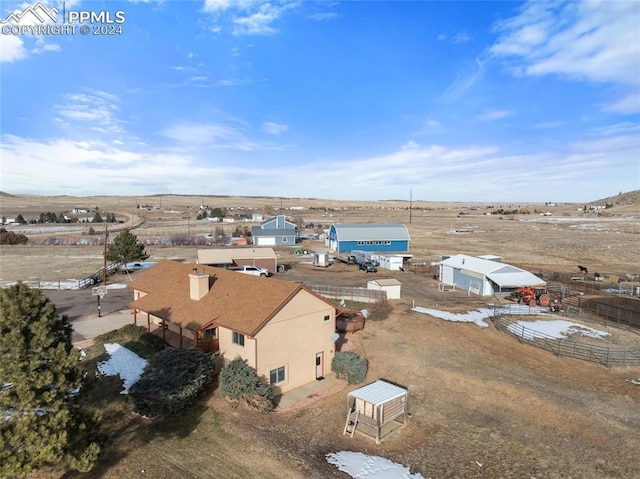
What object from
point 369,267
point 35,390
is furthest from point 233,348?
point 369,267

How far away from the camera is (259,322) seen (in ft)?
66.2

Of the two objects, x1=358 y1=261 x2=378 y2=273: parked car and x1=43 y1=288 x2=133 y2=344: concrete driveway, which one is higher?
x1=358 y1=261 x2=378 y2=273: parked car

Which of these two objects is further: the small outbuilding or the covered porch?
the small outbuilding

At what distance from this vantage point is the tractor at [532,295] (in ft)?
122

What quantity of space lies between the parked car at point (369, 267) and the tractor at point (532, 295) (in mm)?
17597

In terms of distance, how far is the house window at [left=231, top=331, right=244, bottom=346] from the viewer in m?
20.9

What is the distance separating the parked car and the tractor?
17.6 meters

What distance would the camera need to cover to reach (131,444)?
1552cm

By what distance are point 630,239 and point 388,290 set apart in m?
72.0

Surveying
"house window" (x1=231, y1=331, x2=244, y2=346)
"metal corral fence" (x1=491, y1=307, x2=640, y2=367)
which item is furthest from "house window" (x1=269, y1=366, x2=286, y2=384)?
"metal corral fence" (x1=491, y1=307, x2=640, y2=367)

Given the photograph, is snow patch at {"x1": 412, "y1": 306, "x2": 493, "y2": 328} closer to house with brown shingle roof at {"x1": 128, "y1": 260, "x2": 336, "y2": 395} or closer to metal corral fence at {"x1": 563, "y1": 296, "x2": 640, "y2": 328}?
metal corral fence at {"x1": 563, "y1": 296, "x2": 640, "y2": 328}

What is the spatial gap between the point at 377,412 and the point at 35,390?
1269 cm

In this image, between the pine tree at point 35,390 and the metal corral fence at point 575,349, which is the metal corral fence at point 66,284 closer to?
the pine tree at point 35,390

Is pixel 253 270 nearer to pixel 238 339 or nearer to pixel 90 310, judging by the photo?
pixel 90 310
